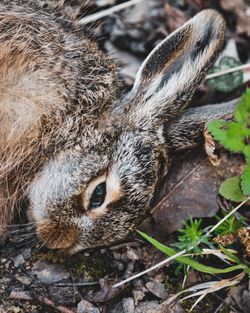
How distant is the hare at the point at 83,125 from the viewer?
13.8 ft

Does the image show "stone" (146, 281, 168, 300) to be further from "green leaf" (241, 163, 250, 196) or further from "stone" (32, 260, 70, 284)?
"green leaf" (241, 163, 250, 196)

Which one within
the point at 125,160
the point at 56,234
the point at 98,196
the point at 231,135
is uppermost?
the point at 231,135

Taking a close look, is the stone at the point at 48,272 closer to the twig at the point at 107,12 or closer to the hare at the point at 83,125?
the hare at the point at 83,125

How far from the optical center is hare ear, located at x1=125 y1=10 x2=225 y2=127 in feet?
14.0

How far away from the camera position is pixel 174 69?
4.32m

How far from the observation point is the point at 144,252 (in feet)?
15.3

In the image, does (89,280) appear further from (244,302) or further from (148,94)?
(148,94)

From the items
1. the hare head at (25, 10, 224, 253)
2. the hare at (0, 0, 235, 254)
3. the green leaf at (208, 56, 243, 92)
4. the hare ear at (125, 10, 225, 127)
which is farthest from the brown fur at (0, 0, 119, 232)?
the green leaf at (208, 56, 243, 92)

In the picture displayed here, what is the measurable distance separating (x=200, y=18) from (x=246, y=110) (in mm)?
917

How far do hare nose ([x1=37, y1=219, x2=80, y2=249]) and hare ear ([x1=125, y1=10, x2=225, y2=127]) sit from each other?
81 cm

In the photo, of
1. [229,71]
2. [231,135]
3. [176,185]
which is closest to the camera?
Result: [231,135]

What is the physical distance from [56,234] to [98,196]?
0.38 m

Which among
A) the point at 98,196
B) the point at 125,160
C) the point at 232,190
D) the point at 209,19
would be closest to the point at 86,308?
the point at 98,196

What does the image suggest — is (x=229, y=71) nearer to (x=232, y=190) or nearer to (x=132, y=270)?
(x=232, y=190)
